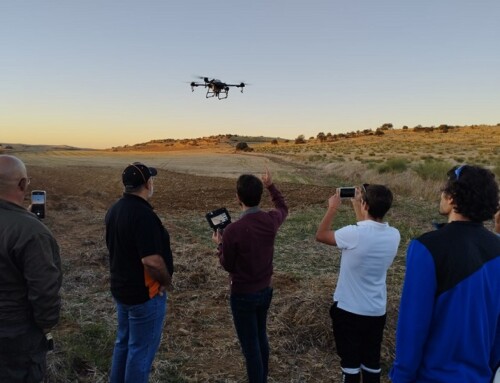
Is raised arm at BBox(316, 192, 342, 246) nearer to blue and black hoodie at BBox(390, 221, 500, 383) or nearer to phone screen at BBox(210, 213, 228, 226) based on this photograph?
phone screen at BBox(210, 213, 228, 226)

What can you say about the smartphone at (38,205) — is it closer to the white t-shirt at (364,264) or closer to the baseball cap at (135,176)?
the baseball cap at (135,176)

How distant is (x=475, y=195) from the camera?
7.52 feet

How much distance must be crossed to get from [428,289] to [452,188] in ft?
1.80

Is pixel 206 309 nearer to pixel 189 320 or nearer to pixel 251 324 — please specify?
pixel 189 320

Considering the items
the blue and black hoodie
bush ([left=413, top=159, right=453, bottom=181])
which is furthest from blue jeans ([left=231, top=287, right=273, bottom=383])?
bush ([left=413, top=159, right=453, bottom=181])

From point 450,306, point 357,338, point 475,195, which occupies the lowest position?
point 357,338

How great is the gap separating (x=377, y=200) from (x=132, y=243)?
6.43 ft

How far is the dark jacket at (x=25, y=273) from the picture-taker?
2795 mm

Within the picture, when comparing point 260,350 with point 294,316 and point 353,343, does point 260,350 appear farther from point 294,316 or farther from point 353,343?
point 294,316

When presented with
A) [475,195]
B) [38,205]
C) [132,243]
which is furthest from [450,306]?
[38,205]

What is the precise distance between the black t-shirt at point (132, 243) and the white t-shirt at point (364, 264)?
1.44 meters

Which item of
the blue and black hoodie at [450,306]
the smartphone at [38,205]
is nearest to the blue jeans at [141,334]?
the smartphone at [38,205]

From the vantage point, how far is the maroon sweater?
3840 mm

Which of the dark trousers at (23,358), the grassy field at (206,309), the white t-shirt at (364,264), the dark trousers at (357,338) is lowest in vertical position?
the grassy field at (206,309)
